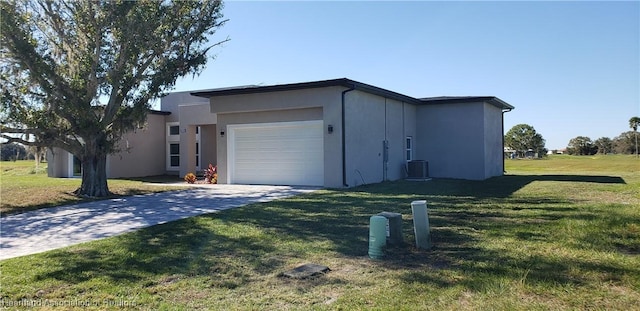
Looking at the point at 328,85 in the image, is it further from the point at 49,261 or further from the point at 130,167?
the point at 130,167

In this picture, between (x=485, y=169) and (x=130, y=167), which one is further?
(x=130, y=167)

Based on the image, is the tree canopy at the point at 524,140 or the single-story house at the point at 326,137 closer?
the single-story house at the point at 326,137

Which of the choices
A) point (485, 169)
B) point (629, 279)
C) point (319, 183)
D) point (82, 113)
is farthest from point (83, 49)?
point (485, 169)

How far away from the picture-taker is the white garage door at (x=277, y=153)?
52.2ft

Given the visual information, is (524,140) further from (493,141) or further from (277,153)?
(277,153)

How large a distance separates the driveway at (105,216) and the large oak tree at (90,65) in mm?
2529

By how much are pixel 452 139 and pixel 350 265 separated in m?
15.6

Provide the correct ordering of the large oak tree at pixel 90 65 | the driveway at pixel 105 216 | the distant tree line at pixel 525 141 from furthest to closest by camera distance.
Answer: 1. the distant tree line at pixel 525 141
2. the large oak tree at pixel 90 65
3. the driveway at pixel 105 216

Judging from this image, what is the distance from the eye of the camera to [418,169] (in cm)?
1895

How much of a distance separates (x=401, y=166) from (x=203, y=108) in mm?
9669

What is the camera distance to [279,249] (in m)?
6.36

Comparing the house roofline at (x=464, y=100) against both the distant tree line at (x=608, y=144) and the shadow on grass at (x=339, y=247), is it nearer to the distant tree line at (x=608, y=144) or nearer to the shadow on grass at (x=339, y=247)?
the shadow on grass at (x=339, y=247)

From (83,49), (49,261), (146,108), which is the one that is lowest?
(49,261)

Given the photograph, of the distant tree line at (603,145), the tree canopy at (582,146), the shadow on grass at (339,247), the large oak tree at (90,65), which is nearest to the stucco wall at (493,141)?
the shadow on grass at (339,247)
